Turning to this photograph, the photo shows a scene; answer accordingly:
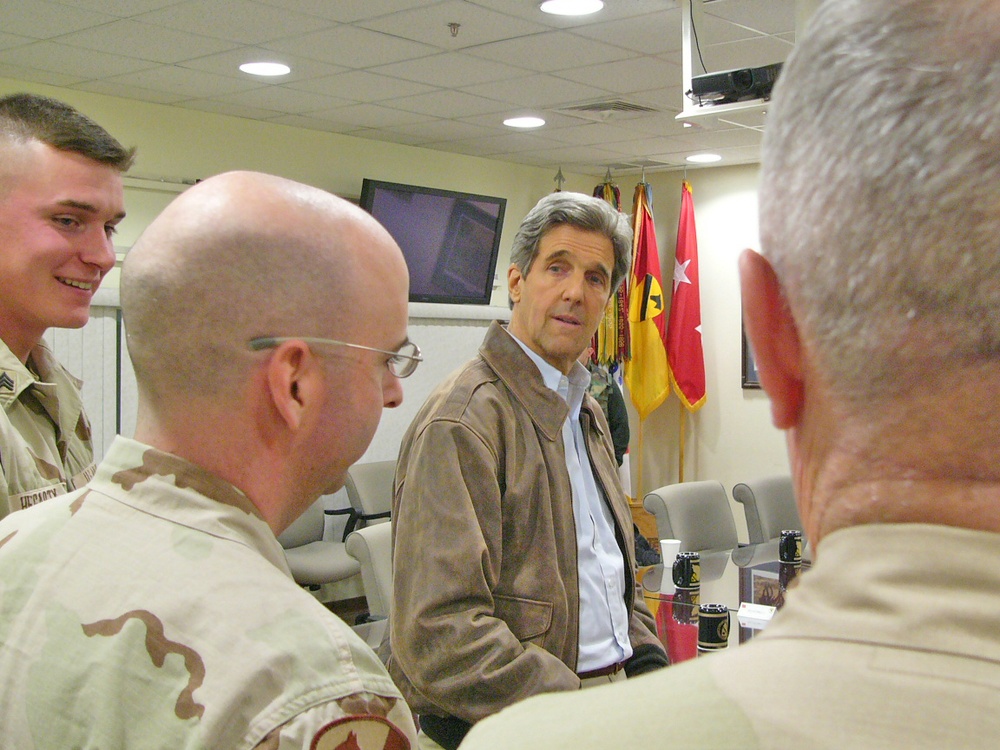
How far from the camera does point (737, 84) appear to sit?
12.2 ft

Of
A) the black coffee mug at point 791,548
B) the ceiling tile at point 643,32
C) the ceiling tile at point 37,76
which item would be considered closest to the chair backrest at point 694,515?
the black coffee mug at point 791,548

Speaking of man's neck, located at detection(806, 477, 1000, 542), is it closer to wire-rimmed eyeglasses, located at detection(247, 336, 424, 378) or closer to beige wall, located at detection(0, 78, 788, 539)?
wire-rimmed eyeglasses, located at detection(247, 336, 424, 378)

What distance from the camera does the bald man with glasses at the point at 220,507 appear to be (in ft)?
2.83

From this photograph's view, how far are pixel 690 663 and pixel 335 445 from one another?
25.6 inches

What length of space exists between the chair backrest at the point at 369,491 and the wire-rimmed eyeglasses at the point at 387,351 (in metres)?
4.71

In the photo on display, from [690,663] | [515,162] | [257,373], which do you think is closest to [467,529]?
[257,373]

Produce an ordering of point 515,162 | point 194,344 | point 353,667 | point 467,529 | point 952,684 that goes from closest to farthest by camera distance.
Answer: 1. point 952,684
2. point 353,667
3. point 194,344
4. point 467,529
5. point 515,162

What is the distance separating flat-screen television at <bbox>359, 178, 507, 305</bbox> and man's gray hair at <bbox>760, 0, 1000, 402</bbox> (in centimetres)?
683

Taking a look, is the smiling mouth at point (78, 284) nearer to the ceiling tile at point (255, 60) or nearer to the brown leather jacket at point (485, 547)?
the brown leather jacket at point (485, 547)

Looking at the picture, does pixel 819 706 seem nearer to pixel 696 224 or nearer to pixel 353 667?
pixel 353 667

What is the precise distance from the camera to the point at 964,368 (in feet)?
1.64

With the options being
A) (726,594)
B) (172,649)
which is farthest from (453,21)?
(172,649)

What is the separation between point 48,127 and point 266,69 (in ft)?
12.6

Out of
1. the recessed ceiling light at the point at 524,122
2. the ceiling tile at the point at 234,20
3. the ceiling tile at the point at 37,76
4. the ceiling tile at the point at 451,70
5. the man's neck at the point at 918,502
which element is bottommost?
the man's neck at the point at 918,502
